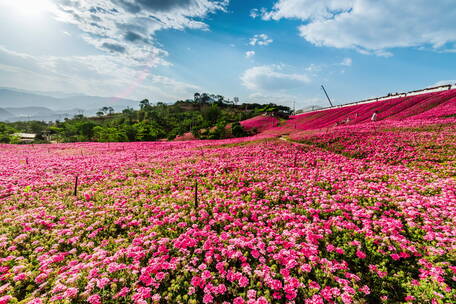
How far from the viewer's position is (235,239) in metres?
5.02

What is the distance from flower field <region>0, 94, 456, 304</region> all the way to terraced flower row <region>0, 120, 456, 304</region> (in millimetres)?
31

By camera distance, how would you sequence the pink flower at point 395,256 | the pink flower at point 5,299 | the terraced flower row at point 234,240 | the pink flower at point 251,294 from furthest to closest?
the pink flower at point 395,256 < the terraced flower row at point 234,240 < the pink flower at point 251,294 < the pink flower at point 5,299

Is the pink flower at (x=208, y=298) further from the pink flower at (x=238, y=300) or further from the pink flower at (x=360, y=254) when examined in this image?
the pink flower at (x=360, y=254)

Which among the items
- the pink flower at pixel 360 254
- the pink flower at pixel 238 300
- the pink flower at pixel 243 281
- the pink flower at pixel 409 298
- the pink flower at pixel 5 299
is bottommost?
the pink flower at pixel 238 300

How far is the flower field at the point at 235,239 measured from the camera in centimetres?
370

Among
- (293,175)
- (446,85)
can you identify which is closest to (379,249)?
(293,175)

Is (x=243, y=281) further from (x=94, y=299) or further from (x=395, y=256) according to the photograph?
(x=395, y=256)

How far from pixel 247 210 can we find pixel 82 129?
83.9m

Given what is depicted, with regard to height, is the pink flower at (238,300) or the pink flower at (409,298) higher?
the pink flower at (409,298)

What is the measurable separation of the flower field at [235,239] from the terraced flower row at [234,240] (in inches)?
1.2

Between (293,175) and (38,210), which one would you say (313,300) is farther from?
(38,210)

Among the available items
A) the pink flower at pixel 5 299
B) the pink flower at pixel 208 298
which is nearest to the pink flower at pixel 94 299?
the pink flower at pixel 5 299

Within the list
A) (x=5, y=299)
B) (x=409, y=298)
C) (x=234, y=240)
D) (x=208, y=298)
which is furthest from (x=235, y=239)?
(x=5, y=299)

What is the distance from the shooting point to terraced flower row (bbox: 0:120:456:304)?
3.70 m
